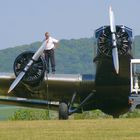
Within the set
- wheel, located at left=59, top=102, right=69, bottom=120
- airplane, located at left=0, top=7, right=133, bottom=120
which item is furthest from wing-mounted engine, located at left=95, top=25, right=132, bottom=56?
wheel, located at left=59, top=102, right=69, bottom=120

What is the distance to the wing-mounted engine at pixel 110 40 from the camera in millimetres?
25906

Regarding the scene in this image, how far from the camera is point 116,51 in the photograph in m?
25.6

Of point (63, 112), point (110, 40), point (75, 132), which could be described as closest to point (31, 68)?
point (63, 112)

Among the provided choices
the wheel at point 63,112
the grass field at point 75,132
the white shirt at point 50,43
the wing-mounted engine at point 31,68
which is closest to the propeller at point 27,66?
the wing-mounted engine at point 31,68

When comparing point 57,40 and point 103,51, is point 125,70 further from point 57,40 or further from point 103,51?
point 57,40

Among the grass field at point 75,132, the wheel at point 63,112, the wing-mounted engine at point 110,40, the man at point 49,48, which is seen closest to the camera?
the grass field at point 75,132

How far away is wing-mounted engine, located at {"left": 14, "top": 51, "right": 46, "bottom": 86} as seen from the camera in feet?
88.8

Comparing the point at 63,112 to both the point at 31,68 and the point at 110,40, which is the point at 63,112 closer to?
the point at 31,68

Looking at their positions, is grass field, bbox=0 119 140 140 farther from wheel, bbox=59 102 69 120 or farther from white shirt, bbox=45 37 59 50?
white shirt, bbox=45 37 59 50

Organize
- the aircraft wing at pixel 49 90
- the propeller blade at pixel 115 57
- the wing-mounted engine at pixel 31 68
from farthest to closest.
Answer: the aircraft wing at pixel 49 90
the wing-mounted engine at pixel 31 68
the propeller blade at pixel 115 57

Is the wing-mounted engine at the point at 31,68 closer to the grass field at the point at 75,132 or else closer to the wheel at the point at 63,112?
the wheel at the point at 63,112

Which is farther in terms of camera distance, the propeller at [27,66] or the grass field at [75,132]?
the propeller at [27,66]

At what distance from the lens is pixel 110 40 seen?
85.0 feet

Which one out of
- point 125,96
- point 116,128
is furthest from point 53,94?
point 116,128
